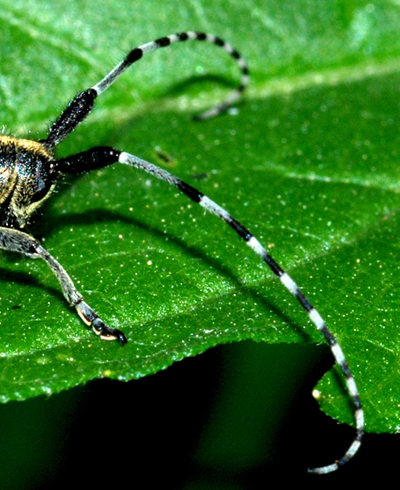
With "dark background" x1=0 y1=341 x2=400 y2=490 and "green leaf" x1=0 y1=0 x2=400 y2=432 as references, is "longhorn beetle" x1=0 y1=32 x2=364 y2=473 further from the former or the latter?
"dark background" x1=0 y1=341 x2=400 y2=490

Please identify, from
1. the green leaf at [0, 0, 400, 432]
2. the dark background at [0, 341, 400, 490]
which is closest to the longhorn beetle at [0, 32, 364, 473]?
the green leaf at [0, 0, 400, 432]

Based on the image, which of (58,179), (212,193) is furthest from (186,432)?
(58,179)

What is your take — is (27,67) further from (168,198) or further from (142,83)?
(168,198)

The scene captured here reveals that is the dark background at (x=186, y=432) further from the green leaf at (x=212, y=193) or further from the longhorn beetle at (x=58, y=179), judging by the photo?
the longhorn beetle at (x=58, y=179)

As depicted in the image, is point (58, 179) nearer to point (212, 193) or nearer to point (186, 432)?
point (212, 193)

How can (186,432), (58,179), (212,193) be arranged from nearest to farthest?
(58,179), (212,193), (186,432)

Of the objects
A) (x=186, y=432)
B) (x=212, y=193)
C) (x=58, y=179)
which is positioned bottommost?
(x=186, y=432)

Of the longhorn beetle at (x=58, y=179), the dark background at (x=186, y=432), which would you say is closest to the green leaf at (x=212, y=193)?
the longhorn beetle at (x=58, y=179)
